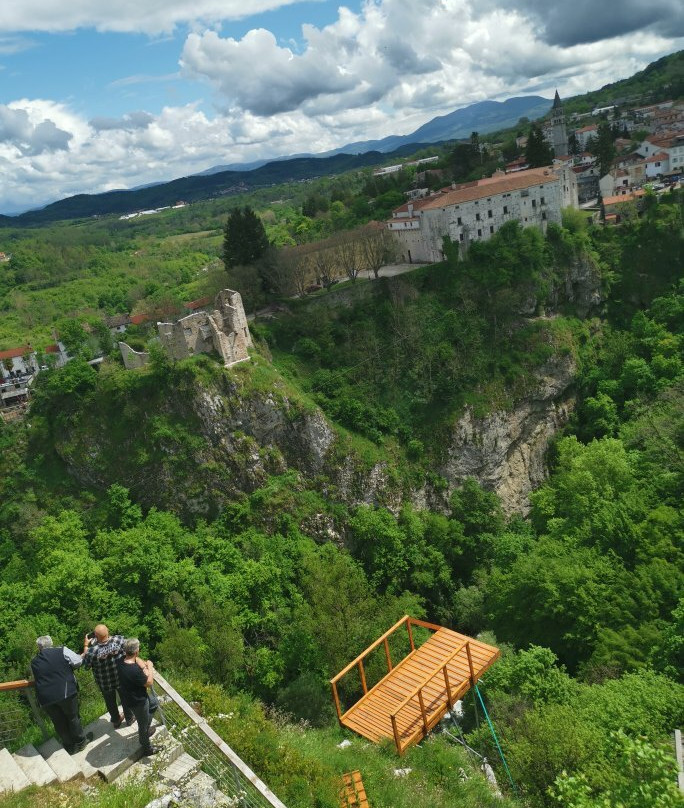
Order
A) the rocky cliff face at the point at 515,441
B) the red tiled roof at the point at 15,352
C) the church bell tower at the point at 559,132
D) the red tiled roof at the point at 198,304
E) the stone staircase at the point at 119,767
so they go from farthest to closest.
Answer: the church bell tower at the point at 559,132 < the red tiled roof at the point at 15,352 < the red tiled roof at the point at 198,304 < the rocky cliff face at the point at 515,441 < the stone staircase at the point at 119,767

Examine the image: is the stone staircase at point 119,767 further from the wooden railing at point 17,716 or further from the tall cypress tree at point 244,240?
the tall cypress tree at point 244,240

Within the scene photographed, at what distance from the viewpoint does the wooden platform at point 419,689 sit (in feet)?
48.6

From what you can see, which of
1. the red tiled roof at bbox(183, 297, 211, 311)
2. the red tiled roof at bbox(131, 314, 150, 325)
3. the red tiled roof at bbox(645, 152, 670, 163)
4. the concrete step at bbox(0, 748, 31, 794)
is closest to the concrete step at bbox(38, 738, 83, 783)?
the concrete step at bbox(0, 748, 31, 794)

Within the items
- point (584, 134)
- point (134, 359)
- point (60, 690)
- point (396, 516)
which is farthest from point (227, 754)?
point (584, 134)

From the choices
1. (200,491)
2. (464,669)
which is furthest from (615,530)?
(200,491)

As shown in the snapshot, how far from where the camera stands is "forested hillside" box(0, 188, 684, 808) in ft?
50.3

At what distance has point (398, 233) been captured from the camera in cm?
5372

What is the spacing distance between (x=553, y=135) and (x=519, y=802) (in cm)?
8543

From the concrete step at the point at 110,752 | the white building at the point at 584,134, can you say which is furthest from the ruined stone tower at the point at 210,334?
the white building at the point at 584,134

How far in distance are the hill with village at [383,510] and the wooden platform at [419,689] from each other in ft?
0.27

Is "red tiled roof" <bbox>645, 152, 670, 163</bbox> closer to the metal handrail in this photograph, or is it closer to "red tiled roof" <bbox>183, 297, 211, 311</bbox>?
"red tiled roof" <bbox>183, 297, 211, 311</bbox>

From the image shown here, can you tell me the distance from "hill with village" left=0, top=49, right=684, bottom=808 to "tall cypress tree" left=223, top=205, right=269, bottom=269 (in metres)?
0.22

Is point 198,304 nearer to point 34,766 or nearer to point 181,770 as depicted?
point 34,766

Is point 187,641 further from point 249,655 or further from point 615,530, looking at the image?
point 615,530
